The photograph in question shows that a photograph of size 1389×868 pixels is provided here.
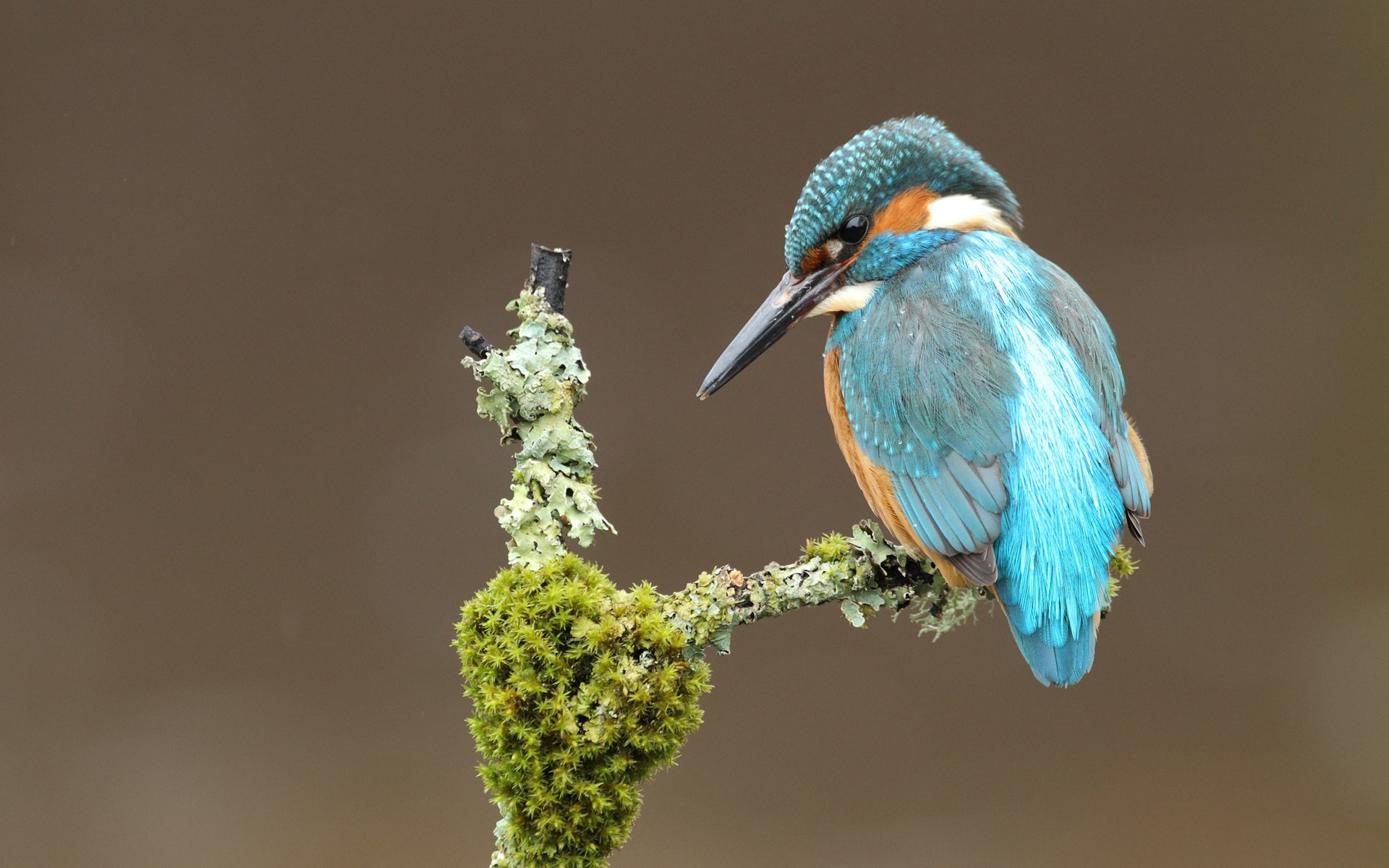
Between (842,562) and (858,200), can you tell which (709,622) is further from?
(858,200)

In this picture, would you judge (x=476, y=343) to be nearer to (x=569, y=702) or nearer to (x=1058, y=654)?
(x=569, y=702)

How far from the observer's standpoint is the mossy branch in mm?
970

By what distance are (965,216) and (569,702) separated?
76cm

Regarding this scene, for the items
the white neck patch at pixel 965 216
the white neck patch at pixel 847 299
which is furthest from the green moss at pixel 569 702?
the white neck patch at pixel 965 216

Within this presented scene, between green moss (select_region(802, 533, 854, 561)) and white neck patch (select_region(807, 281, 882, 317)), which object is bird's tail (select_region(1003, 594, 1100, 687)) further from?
white neck patch (select_region(807, 281, 882, 317))

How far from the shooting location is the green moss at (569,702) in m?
0.97

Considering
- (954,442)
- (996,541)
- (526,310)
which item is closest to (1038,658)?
(996,541)

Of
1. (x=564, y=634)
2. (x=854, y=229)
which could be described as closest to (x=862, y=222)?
(x=854, y=229)

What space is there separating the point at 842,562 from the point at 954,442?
6.8 inches

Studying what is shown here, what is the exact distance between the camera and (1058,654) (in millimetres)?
1096

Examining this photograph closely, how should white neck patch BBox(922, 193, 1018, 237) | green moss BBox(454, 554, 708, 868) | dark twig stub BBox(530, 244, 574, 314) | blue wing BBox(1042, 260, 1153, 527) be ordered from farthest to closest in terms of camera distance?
1. white neck patch BBox(922, 193, 1018, 237)
2. blue wing BBox(1042, 260, 1153, 527)
3. dark twig stub BBox(530, 244, 574, 314)
4. green moss BBox(454, 554, 708, 868)

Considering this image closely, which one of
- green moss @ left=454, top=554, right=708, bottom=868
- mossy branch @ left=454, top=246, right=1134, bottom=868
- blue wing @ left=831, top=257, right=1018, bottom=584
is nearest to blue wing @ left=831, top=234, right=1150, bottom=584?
blue wing @ left=831, top=257, right=1018, bottom=584

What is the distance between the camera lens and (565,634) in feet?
3.26

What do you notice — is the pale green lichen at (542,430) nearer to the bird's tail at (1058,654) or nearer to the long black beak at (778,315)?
the long black beak at (778,315)
